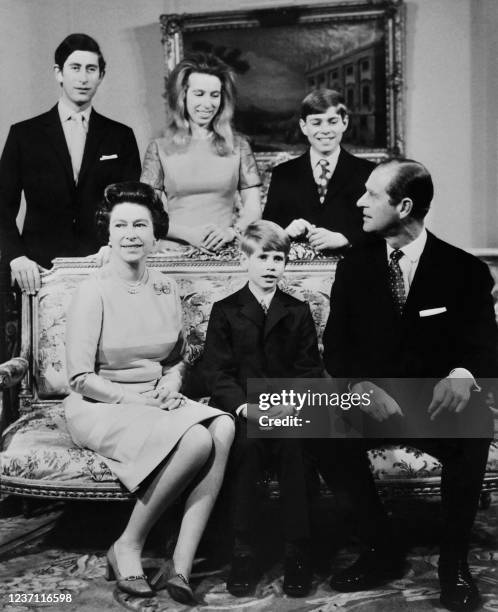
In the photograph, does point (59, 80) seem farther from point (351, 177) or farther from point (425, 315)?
point (425, 315)

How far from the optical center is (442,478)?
1723 millimetres

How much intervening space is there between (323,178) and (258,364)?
632mm

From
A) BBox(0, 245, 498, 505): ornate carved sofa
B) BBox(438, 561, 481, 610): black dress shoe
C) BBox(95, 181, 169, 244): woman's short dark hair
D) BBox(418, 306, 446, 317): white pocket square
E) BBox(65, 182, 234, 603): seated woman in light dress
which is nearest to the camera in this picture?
BBox(438, 561, 481, 610): black dress shoe

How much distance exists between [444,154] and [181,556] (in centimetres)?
132

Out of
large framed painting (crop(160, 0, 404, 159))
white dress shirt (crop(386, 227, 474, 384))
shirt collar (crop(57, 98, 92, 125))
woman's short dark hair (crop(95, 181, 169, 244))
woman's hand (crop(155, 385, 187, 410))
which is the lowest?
woman's hand (crop(155, 385, 187, 410))

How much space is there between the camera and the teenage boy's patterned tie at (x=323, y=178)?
2.07 m

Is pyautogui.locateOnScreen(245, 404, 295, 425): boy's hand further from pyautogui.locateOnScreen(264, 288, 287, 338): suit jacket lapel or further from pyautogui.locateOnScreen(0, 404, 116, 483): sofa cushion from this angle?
pyautogui.locateOnScreen(0, 404, 116, 483): sofa cushion

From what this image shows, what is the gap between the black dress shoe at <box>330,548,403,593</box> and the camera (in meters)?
1.66

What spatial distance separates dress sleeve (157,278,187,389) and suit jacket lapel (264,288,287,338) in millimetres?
266

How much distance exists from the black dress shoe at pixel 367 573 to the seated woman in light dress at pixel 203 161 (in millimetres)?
1029

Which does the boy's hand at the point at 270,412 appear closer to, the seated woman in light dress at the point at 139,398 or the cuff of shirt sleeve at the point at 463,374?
the seated woman in light dress at the point at 139,398

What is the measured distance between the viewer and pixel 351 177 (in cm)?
203

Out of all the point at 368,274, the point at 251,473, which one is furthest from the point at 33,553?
the point at 368,274

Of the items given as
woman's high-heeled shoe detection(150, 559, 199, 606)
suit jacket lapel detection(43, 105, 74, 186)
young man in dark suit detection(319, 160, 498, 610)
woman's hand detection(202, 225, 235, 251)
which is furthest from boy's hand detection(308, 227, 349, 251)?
woman's high-heeled shoe detection(150, 559, 199, 606)
